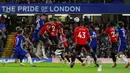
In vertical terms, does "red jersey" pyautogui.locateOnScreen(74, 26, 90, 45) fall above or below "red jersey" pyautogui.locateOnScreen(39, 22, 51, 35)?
above

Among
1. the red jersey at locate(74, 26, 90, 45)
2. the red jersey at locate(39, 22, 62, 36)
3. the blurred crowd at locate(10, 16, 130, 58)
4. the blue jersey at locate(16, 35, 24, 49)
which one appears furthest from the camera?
the blurred crowd at locate(10, 16, 130, 58)

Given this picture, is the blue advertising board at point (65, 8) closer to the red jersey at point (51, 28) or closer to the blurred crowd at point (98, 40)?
the blurred crowd at point (98, 40)

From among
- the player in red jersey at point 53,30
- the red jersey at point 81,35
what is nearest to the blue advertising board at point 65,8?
the player in red jersey at point 53,30

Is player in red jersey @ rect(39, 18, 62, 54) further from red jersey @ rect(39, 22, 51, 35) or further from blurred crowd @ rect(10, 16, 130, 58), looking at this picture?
blurred crowd @ rect(10, 16, 130, 58)

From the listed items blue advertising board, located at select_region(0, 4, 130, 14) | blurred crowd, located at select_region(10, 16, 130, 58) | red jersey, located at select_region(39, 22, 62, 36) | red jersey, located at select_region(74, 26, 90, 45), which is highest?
red jersey, located at select_region(74, 26, 90, 45)

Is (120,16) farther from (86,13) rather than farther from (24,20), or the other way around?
(24,20)

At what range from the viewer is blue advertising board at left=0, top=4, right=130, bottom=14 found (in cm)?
3981

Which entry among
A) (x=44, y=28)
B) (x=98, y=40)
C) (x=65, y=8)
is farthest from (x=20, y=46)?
(x=65, y=8)

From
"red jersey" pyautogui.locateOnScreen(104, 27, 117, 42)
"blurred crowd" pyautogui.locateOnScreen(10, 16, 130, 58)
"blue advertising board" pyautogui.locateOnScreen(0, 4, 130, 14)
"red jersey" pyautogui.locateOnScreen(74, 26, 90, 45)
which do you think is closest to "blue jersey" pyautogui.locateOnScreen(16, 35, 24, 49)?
"red jersey" pyautogui.locateOnScreen(74, 26, 90, 45)

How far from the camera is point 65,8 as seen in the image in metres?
40.1

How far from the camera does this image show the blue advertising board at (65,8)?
39812mm

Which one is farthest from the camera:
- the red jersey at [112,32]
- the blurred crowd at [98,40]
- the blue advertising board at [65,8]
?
the blue advertising board at [65,8]

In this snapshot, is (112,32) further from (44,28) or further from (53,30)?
(44,28)

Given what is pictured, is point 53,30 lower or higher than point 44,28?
lower
